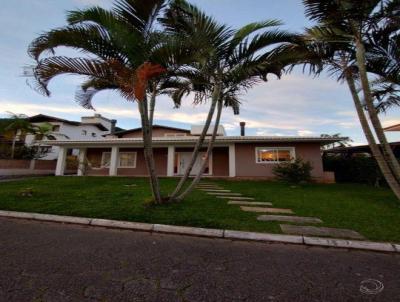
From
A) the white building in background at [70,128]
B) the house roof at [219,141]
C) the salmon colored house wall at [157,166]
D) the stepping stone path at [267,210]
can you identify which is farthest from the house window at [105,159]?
the stepping stone path at [267,210]

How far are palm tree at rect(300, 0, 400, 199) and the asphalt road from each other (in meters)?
3.81

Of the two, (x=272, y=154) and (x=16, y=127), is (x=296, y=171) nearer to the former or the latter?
(x=272, y=154)

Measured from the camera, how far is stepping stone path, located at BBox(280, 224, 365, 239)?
12.6ft

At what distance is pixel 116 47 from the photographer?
467 centimetres

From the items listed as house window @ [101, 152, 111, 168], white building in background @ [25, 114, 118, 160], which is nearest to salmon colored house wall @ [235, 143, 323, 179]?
house window @ [101, 152, 111, 168]

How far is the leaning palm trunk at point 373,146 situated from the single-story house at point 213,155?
7459mm

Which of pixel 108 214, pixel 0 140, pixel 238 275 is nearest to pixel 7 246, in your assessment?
pixel 108 214

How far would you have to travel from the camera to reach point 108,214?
4824 mm

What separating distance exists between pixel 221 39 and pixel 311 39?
287 centimetres

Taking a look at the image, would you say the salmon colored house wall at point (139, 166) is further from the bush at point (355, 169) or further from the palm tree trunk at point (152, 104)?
the bush at point (355, 169)

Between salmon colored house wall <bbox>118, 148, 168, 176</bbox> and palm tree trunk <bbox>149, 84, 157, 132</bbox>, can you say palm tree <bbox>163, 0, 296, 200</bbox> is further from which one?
salmon colored house wall <bbox>118, 148, 168, 176</bbox>

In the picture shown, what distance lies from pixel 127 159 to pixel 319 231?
1652cm

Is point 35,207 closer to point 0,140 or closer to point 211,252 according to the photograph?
point 211,252

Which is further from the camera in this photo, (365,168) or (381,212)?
(365,168)
